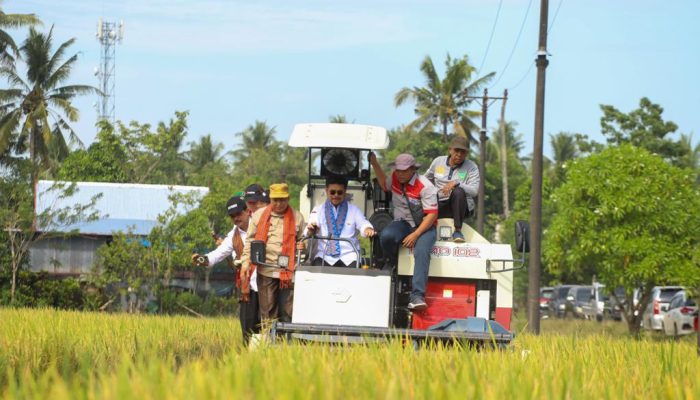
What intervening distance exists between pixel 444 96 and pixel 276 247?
59.5 meters

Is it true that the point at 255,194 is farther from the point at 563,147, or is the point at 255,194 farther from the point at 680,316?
the point at 563,147

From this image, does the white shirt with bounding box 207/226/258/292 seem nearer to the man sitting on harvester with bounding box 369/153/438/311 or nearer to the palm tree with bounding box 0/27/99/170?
the man sitting on harvester with bounding box 369/153/438/311

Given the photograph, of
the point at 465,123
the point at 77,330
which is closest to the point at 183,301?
the point at 77,330

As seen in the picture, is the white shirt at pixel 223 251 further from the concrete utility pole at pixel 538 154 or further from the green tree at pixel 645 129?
the green tree at pixel 645 129

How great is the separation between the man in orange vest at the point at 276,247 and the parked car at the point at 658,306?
27751mm

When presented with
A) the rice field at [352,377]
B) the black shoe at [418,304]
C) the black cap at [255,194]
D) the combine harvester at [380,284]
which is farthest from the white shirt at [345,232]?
the rice field at [352,377]

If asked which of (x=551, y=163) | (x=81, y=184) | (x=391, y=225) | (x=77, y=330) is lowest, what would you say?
(x=77, y=330)

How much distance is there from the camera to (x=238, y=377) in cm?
600

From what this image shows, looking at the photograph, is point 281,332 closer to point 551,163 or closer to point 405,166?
point 405,166

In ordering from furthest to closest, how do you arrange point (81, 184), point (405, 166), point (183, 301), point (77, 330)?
point (81, 184), point (183, 301), point (77, 330), point (405, 166)

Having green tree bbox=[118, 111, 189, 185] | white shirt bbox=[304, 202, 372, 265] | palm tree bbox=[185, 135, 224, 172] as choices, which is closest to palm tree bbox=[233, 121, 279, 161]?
palm tree bbox=[185, 135, 224, 172]

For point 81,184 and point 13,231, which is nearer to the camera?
point 13,231

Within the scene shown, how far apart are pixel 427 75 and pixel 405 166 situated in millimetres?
60726

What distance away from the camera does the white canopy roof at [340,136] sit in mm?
13531
